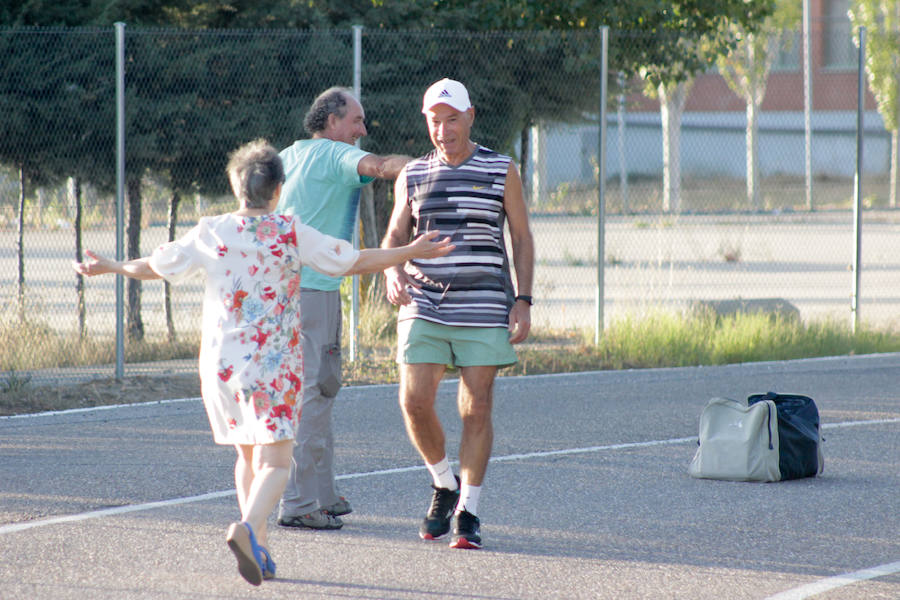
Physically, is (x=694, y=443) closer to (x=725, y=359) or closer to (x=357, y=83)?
(x=725, y=359)

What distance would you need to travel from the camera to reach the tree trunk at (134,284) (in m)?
11.3

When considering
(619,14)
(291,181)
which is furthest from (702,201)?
(291,181)

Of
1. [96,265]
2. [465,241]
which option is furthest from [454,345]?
[96,265]

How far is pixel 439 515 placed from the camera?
17.9 ft

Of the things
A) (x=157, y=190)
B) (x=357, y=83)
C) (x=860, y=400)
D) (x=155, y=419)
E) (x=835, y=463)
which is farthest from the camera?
(x=157, y=190)

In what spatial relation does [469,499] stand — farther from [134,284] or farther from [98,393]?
[134,284]

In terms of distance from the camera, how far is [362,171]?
554 centimetres

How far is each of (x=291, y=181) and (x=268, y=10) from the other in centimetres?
618

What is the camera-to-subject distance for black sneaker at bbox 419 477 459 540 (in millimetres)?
5430

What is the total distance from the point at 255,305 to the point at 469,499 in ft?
4.55

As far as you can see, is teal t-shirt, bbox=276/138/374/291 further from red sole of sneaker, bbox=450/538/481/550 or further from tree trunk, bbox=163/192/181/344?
tree trunk, bbox=163/192/181/344

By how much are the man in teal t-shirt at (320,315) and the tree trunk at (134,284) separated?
19.7 ft

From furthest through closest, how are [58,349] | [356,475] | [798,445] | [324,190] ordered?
1. [58,349]
2. [356,475]
3. [798,445]
4. [324,190]

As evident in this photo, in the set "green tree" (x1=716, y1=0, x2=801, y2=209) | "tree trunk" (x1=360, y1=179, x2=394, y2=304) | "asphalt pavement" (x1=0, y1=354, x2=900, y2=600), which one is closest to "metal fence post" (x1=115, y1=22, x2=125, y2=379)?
"asphalt pavement" (x1=0, y1=354, x2=900, y2=600)
